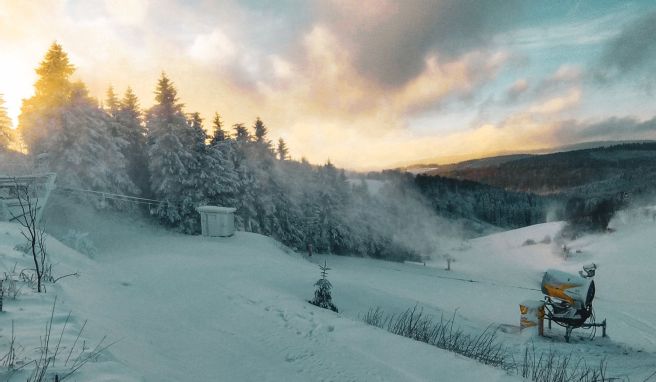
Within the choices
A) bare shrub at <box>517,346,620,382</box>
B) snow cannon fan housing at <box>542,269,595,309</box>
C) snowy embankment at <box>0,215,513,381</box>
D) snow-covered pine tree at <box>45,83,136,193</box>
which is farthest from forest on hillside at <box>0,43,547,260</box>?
snow cannon fan housing at <box>542,269,595,309</box>

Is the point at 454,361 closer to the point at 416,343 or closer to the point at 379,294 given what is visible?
the point at 416,343

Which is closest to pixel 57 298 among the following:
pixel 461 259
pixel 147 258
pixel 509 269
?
pixel 147 258

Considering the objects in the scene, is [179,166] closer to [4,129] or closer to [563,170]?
[4,129]

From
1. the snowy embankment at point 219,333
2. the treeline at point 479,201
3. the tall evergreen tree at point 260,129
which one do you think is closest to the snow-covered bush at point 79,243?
the snowy embankment at point 219,333

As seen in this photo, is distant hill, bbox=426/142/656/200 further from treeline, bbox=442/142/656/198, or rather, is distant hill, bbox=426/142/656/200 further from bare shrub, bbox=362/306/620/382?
bare shrub, bbox=362/306/620/382

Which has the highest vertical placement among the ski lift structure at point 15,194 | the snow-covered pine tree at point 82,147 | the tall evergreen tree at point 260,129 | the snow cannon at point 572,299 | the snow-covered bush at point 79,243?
the tall evergreen tree at point 260,129

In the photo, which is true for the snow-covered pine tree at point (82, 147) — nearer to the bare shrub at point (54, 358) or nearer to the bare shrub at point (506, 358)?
the bare shrub at point (506, 358)
